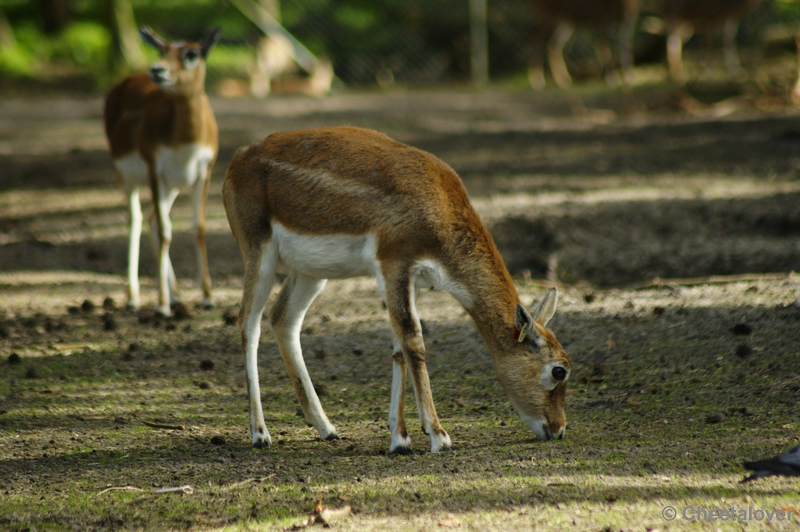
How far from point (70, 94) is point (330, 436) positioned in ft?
56.7

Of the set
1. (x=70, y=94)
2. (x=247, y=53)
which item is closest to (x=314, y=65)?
(x=247, y=53)

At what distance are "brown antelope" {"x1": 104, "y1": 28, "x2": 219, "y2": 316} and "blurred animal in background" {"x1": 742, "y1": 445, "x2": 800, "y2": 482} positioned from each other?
5043mm

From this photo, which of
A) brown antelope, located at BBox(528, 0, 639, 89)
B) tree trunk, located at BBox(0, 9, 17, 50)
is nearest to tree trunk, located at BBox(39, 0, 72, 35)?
tree trunk, located at BBox(0, 9, 17, 50)

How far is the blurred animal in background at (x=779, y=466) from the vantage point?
407 cm

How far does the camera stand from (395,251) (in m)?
4.70

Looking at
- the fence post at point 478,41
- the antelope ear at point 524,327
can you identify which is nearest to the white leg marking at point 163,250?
the antelope ear at point 524,327

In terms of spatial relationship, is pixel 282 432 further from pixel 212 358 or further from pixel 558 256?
pixel 558 256

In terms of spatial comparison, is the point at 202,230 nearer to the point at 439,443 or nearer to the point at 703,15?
the point at 439,443

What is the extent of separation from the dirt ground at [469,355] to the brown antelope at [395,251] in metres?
0.30

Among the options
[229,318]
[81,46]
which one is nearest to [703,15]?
[229,318]

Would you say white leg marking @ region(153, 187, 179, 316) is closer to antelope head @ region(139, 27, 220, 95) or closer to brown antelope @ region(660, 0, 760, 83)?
antelope head @ region(139, 27, 220, 95)

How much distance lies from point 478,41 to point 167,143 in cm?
1475

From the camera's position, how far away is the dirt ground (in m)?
4.25

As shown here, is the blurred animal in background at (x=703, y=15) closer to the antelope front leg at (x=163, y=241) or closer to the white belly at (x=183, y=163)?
the white belly at (x=183, y=163)
